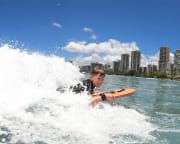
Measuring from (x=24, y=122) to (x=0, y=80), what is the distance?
243cm

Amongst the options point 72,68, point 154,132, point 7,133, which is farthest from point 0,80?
point 72,68

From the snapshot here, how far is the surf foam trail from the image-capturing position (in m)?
6.59

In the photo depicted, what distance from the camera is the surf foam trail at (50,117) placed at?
659 centimetres

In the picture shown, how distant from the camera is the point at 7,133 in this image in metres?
6.35

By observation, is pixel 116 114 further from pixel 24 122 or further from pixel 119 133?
pixel 24 122

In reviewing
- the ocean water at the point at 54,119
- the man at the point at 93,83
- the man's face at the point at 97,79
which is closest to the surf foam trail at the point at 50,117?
the ocean water at the point at 54,119

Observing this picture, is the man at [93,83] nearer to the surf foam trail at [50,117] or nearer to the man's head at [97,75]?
the man's head at [97,75]

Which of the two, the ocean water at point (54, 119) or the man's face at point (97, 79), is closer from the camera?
the ocean water at point (54, 119)

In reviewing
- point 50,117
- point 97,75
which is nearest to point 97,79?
point 97,75

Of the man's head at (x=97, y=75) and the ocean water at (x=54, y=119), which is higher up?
the man's head at (x=97, y=75)

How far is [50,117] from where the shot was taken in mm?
7836

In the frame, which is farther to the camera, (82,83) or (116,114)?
(116,114)

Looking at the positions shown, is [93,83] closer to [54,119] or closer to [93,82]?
[93,82]

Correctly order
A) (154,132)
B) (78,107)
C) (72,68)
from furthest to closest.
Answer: (72,68), (78,107), (154,132)
